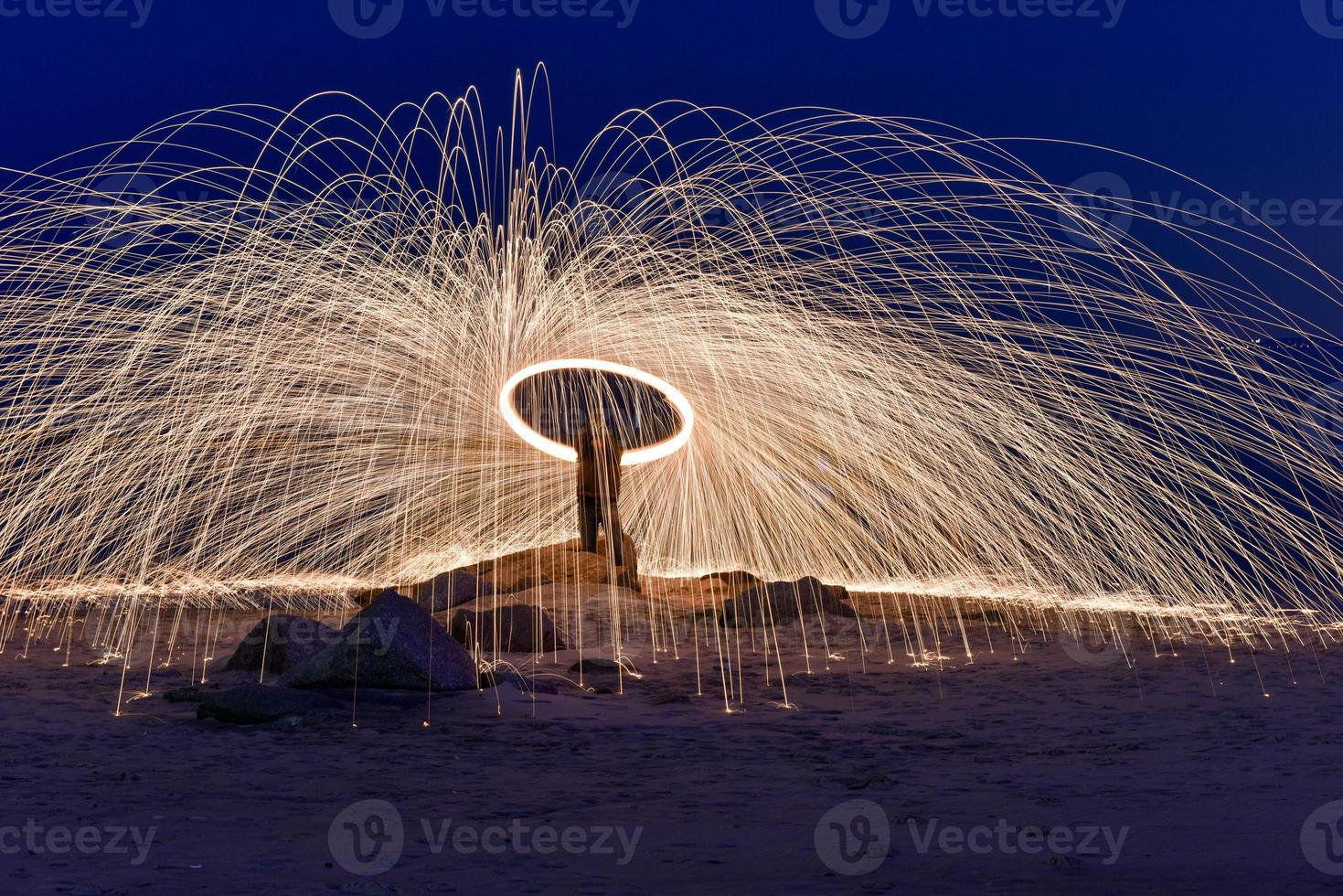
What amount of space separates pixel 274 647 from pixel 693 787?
571 cm

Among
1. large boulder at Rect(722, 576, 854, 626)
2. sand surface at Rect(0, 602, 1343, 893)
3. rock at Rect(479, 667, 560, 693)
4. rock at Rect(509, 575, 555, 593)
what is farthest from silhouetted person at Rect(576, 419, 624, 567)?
rock at Rect(479, 667, 560, 693)

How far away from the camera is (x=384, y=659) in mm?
10344

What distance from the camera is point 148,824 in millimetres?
6586

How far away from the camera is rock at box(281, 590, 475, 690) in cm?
1034

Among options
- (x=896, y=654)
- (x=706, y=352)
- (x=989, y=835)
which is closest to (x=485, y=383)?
(x=706, y=352)

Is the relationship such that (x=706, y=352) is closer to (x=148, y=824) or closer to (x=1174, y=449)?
(x=1174, y=449)

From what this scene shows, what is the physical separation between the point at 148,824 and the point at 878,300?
380 inches

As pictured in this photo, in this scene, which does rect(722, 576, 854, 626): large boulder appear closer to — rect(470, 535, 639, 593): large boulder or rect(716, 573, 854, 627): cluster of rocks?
rect(716, 573, 854, 627): cluster of rocks

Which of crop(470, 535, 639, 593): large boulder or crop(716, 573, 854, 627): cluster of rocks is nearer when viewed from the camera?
crop(716, 573, 854, 627): cluster of rocks

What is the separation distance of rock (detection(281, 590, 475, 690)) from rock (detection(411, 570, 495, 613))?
421cm

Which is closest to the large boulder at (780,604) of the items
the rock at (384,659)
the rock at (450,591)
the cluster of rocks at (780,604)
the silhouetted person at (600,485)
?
the cluster of rocks at (780,604)

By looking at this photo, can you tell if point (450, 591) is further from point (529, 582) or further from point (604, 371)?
point (604, 371)

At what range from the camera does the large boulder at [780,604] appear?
48.1 feet

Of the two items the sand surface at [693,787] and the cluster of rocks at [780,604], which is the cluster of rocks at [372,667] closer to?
the sand surface at [693,787]
